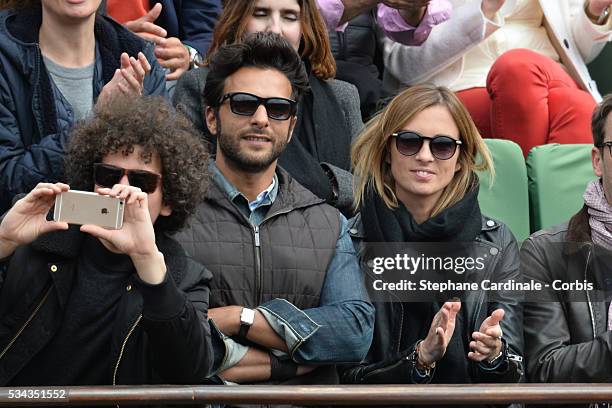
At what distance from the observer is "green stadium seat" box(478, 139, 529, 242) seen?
15.9 feet

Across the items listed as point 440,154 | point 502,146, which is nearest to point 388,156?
point 440,154

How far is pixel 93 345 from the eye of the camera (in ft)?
11.0

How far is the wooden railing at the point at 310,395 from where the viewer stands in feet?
9.53

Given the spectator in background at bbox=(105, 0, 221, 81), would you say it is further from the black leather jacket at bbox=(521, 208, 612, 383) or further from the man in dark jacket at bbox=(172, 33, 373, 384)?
the black leather jacket at bbox=(521, 208, 612, 383)

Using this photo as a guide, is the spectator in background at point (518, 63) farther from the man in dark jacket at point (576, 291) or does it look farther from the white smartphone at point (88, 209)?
the white smartphone at point (88, 209)

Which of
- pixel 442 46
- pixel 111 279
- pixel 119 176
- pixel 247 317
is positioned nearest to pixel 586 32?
pixel 442 46

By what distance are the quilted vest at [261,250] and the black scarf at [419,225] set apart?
22 cm

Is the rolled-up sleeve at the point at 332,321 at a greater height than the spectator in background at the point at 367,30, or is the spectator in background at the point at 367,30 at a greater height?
the spectator in background at the point at 367,30

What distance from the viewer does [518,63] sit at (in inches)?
205

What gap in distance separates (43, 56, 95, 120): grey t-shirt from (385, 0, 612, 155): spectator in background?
5.55 feet

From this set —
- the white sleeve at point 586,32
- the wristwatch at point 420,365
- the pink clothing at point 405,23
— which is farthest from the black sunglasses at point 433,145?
the white sleeve at point 586,32

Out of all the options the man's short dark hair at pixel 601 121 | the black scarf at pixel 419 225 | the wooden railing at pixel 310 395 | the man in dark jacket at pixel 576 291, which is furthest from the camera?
the man's short dark hair at pixel 601 121

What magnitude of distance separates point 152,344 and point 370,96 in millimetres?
2256

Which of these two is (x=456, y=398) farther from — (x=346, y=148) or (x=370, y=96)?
(x=370, y=96)
